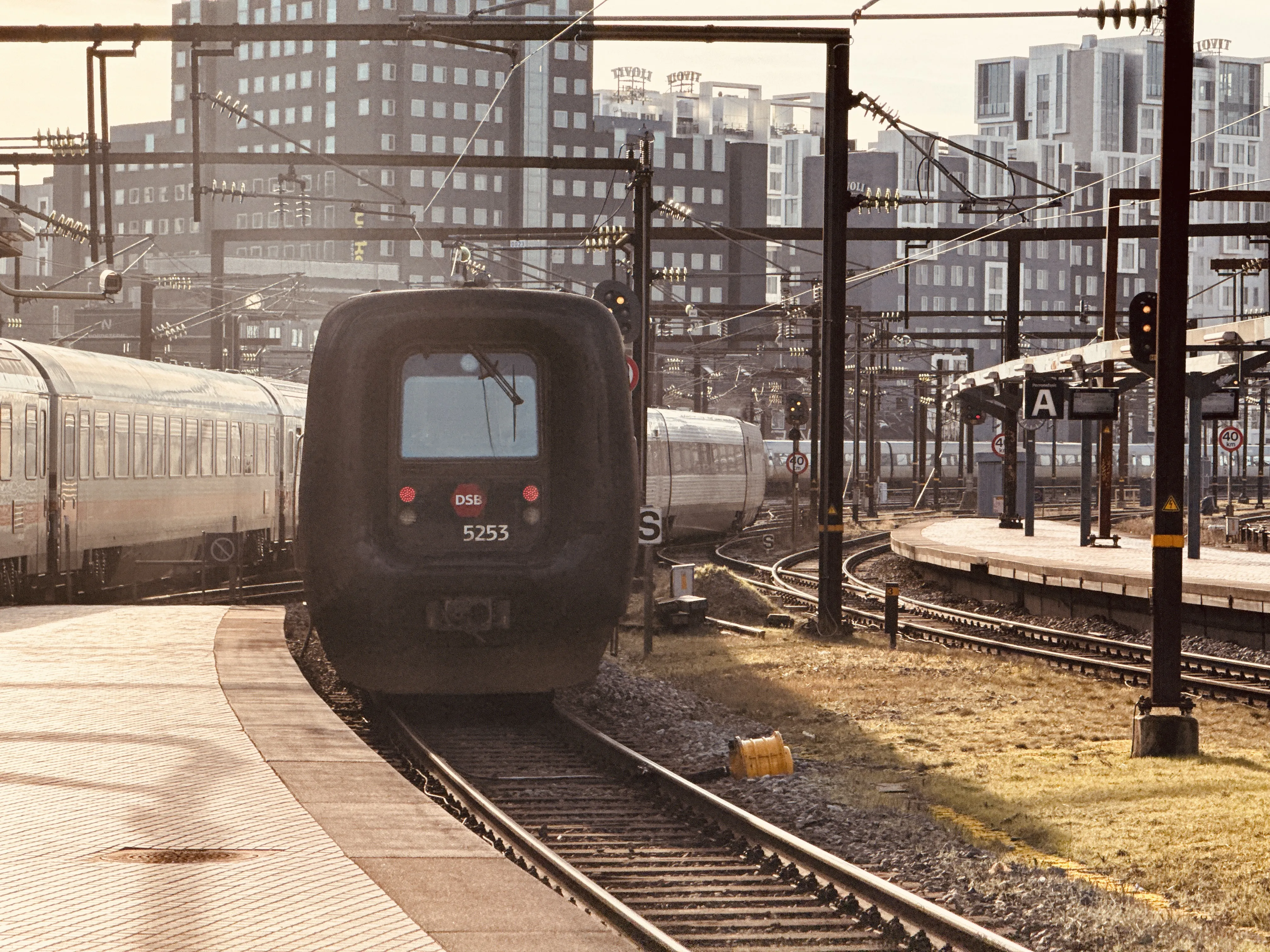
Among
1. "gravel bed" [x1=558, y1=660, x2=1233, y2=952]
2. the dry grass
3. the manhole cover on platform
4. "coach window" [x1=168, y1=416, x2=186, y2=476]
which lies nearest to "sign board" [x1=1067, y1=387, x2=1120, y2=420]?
the dry grass

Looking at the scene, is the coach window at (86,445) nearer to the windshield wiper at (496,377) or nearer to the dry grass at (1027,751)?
the dry grass at (1027,751)

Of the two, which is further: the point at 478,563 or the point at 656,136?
the point at 656,136

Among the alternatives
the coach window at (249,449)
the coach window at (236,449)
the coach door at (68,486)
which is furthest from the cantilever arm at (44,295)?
the coach door at (68,486)

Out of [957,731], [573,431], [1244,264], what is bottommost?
[957,731]

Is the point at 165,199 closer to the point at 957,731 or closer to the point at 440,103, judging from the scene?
the point at 440,103

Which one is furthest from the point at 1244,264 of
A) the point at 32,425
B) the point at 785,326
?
the point at 32,425

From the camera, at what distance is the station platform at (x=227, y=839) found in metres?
6.14

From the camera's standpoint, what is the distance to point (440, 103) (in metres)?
144

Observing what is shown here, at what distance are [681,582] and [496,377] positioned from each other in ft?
32.9

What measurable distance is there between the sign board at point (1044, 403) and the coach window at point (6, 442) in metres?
15.4

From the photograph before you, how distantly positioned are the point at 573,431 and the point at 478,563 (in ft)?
3.77

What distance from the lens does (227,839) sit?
762 centimetres

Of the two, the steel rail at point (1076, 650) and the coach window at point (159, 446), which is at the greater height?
the coach window at point (159, 446)

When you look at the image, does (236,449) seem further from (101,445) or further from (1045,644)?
(1045,644)
